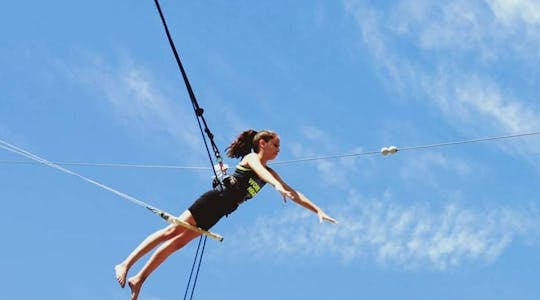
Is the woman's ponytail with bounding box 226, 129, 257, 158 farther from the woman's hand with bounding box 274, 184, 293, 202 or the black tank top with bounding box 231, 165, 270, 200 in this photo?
the woman's hand with bounding box 274, 184, 293, 202

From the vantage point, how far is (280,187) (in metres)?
8.46

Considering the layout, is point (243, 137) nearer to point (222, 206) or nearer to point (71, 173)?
point (222, 206)

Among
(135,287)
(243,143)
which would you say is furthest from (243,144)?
(135,287)

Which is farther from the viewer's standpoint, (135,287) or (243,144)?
(243,144)

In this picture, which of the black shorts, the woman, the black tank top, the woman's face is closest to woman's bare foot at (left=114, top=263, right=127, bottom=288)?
the woman

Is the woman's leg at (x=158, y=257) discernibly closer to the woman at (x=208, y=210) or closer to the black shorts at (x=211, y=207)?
the woman at (x=208, y=210)

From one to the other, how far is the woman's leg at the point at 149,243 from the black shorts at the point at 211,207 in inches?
3.4

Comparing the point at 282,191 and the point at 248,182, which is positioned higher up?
the point at 248,182

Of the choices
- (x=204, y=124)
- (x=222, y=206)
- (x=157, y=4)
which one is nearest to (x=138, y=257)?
(x=222, y=206)

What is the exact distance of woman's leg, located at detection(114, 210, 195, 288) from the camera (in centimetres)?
881

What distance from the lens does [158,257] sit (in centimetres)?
897

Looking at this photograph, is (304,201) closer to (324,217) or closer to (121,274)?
(324,217)

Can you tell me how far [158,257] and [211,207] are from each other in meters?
0.80

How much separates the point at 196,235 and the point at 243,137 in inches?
51.7
